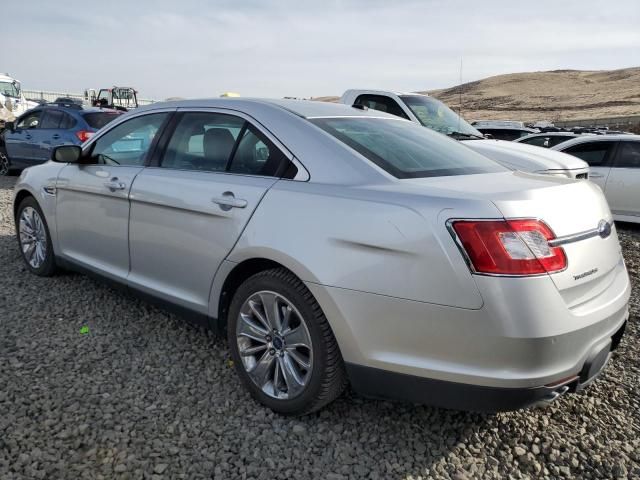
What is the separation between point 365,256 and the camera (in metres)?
2.35

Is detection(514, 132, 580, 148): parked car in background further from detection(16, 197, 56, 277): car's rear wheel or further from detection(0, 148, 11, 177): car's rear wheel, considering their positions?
detection(0, 148, 11, 177): car's rear wheel

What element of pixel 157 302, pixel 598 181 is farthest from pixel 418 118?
pixel 157 302

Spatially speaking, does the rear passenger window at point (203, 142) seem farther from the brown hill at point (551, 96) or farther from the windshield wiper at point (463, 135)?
the brown hill at point (551, 96)

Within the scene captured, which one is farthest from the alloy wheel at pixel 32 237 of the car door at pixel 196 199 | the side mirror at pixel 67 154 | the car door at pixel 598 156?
the car door at pixel 598 156

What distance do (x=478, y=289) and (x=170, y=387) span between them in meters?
1.86

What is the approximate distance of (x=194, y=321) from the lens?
325 cm

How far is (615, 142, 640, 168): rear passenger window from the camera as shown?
8.41 meters

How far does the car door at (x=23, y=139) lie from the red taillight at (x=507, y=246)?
34.7 ft

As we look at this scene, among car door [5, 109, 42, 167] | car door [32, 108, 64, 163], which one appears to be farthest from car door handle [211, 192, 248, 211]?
car door [5, 109, 42, 167]

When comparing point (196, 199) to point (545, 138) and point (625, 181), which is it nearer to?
point (625, 181)

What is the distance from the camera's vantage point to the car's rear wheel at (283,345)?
2562 millimetres

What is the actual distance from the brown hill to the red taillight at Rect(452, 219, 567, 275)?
37290mm

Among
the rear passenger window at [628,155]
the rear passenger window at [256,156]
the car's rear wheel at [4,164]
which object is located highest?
the rear passenger window at [256,156]

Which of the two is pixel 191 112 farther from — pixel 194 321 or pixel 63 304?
pixel 63 304
